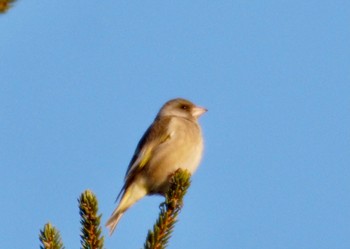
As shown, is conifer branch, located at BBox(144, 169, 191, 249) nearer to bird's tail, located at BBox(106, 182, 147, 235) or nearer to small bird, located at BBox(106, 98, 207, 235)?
small bird, located at BBox(106, 98, 207, 235)

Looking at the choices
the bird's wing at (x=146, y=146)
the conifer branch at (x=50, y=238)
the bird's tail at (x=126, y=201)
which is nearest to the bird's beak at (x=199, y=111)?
the bird's wing at (x=146, y=146)

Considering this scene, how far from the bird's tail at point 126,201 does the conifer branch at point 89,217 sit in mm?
4353

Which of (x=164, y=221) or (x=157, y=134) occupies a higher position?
(x=157, y=134)

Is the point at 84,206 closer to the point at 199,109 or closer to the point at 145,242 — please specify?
the point at 145,242

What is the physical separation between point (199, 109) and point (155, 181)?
1.61 m

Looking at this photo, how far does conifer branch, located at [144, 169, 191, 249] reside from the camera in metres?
3.24

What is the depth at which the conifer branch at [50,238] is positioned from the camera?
289 cm

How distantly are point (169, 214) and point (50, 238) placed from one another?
98cm

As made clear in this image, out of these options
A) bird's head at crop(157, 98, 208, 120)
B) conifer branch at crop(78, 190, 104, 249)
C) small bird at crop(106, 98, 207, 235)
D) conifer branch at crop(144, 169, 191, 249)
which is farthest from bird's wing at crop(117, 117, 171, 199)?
conifer branch at crop(78, 190, 104, 249)

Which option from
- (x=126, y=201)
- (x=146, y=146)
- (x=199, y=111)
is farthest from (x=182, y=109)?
(x=126, y=201)

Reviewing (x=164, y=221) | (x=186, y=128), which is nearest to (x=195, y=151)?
(x=186, y=128)

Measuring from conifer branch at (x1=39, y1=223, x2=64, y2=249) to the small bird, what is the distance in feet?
15.0

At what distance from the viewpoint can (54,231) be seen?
2969 millimetres

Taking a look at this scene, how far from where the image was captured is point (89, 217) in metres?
3.28
